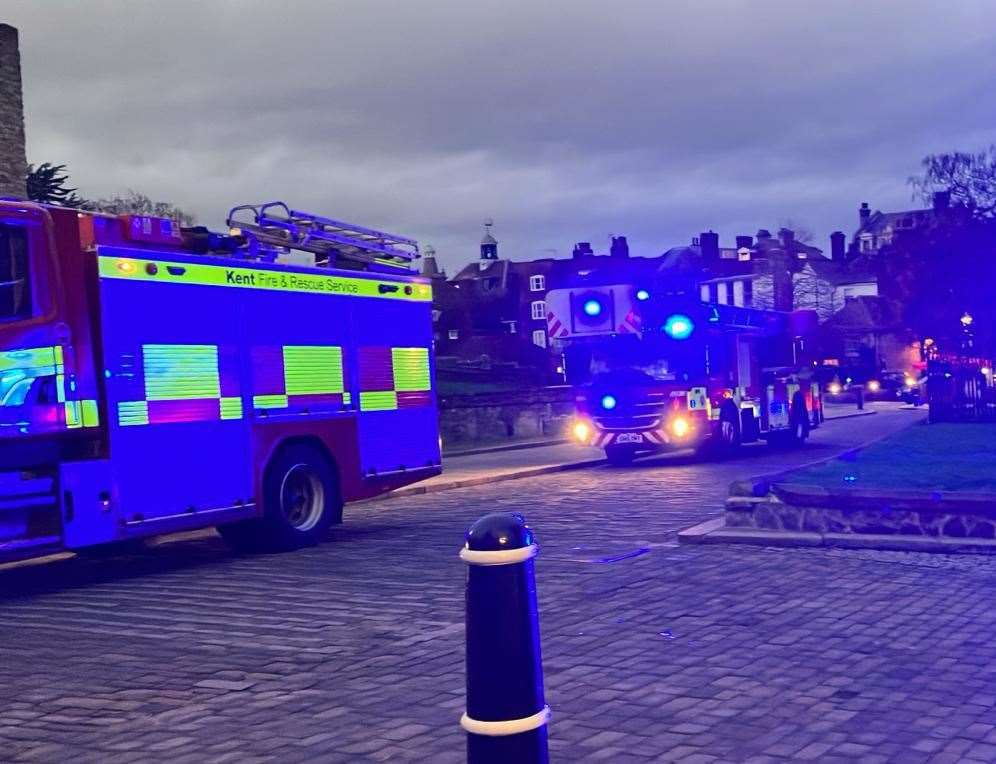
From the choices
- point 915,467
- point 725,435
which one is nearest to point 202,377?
point 915,467

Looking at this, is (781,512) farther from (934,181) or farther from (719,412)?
(934,181)

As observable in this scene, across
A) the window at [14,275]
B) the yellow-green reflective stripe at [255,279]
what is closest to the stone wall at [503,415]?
the yellow-green reflective stripe at [255,279]

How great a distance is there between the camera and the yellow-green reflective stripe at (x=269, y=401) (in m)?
12.1

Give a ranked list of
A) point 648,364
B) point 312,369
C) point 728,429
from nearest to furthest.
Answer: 1. point 312,369
2. point 648,364
3. point 728,429

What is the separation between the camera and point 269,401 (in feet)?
40.2

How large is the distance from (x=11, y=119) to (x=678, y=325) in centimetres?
1370

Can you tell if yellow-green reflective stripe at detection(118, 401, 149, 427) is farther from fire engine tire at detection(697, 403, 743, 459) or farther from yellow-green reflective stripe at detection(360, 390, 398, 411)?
fire engine tire at detection(697, 403, 743, 459)

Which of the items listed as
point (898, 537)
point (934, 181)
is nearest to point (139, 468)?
point (898, 537)

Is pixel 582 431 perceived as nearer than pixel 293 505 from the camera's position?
No

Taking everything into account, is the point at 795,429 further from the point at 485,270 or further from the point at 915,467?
the point at 485,270

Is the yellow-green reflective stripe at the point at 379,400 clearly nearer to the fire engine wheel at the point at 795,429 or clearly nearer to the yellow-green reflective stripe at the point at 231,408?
the yellow-green reflective stripe at the point at 231,408

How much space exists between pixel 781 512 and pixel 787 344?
16789mm

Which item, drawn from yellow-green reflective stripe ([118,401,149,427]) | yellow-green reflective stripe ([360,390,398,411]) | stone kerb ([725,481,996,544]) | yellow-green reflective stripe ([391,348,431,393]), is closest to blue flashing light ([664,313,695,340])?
yellow-green reflective stripe ([391,348,431,393])

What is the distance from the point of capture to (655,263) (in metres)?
94.9
